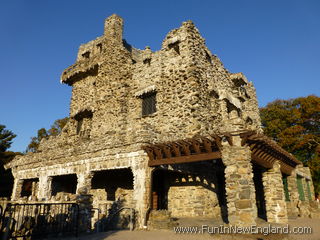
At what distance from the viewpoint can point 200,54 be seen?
611 inches

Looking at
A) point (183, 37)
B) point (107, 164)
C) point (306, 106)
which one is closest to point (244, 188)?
point (107, 164)

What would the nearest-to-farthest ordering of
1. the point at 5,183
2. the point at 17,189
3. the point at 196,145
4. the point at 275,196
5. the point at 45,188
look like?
the point at 196,145 → the point at 275,196 → the point at 45,188 → the point at 17,189 → the point at 5,183

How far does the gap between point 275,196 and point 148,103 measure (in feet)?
29.8

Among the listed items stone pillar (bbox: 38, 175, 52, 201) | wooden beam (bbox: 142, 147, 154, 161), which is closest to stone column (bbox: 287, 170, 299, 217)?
wooden beam (bbox: 142, 147, 154, 161)

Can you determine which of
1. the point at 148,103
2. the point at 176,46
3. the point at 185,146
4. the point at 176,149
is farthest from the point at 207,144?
the point at 176,46

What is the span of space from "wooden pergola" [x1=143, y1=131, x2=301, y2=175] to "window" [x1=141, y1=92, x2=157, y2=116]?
578cm

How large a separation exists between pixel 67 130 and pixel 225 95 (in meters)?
12.8

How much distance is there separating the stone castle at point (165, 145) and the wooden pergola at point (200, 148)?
0.04 m

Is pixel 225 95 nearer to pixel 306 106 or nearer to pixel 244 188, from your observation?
Result: pixel 244 188

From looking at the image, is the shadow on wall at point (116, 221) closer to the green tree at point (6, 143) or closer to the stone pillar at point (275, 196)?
the stone pillar at point (275, 196)

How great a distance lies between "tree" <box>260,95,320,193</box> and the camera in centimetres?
2631

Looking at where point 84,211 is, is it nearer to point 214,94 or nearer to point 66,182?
point 66,182

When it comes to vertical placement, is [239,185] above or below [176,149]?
below

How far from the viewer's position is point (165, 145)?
33.1 ft
